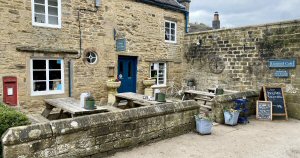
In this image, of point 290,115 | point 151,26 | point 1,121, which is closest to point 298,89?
point 290,115

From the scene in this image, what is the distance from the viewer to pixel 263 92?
30.4 feet

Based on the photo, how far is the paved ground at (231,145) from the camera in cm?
515

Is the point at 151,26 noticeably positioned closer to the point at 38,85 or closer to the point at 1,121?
the point at 38,85

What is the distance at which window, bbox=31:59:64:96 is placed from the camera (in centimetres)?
822

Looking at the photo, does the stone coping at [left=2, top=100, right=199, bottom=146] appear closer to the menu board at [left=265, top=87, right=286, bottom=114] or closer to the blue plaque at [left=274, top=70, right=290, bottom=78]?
the menu board at [left=265, top=87, right=286, bottom=114]

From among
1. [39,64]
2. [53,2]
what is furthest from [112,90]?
[53,2]

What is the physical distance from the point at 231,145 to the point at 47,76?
6.37m

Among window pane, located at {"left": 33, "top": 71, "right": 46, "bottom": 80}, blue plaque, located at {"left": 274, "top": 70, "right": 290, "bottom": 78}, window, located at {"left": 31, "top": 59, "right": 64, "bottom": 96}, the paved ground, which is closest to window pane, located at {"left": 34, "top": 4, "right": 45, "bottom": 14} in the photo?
window, located at {"left": 31, "top": 59, "right": 64, "bottom": 96}

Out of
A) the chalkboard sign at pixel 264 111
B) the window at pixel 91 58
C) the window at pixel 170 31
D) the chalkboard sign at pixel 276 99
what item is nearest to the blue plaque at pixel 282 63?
the chalkboard sign at pixel 276 99

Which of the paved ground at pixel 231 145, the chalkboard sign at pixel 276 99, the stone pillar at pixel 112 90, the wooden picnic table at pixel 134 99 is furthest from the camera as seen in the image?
the stone pillar at pixel 112 90

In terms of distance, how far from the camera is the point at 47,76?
841 cm

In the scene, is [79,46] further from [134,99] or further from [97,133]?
[97,133]

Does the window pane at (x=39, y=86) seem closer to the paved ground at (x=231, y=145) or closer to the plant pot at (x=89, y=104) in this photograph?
the plant pot at (x=89, y=104)

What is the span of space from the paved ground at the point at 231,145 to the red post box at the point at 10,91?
464 cm
